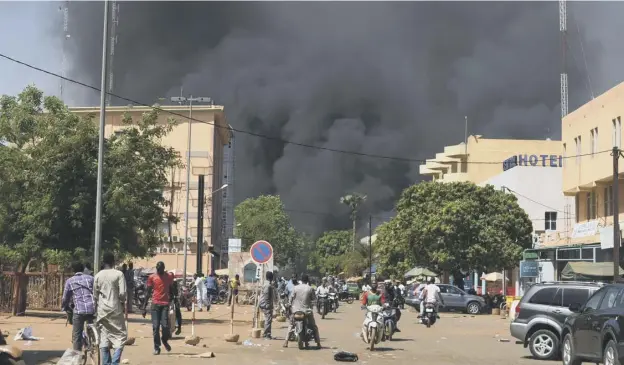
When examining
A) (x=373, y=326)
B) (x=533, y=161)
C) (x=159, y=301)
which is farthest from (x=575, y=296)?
(x=533, y=161)

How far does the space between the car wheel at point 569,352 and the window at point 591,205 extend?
101 feet

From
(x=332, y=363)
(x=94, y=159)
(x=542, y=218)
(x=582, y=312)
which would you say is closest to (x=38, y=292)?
(x=94, y=159)

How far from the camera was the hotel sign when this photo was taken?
80.0 meters

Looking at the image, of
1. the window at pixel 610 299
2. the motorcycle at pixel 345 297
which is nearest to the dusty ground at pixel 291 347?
the window at pixel 610 299

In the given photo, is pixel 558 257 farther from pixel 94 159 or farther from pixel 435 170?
pixel 435 170

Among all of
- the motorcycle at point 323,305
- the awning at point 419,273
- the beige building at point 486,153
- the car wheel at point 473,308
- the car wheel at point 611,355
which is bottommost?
the car wheel at point 473,308

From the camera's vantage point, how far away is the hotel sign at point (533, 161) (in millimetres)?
80000

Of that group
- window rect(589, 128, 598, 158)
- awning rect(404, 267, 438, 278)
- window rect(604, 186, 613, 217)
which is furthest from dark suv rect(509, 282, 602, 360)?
awning rect(404, 267, 438, 278)

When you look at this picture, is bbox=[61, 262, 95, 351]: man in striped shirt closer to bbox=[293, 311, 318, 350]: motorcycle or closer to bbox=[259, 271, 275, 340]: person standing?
bbox=[293, 311, 318, 350]: motorcycle

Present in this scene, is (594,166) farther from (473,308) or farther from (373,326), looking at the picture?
(373,326)

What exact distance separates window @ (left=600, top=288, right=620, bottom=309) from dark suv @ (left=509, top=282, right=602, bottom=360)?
158 inches

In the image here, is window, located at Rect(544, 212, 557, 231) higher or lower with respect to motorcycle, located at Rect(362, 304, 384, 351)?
higher

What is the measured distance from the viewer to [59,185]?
82.4 feet

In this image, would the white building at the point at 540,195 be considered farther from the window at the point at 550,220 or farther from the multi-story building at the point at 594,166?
the multi-story building at the point at 594,166
